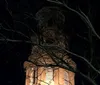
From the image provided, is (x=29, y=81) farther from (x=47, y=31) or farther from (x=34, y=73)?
(x=47, y=31)

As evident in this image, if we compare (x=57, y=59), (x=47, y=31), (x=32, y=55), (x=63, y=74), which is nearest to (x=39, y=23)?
(x=47, y=31)

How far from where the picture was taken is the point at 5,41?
11148 mm

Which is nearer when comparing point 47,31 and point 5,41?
point 5,41

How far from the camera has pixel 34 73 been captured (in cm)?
1552

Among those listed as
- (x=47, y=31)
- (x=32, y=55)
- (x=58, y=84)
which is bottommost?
(x=58, y=84)

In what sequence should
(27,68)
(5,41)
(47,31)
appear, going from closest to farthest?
(5,41)
(27,68)
(47,31)

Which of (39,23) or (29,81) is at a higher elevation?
(39,23)

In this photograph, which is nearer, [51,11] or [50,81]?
[50,81]

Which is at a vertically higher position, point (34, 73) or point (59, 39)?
point (59, 39)

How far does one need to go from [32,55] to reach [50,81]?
1.81 metres

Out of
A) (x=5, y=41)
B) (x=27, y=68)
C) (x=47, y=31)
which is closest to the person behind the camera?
(x=5, y=41)

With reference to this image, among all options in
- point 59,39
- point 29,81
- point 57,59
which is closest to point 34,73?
point 29,81

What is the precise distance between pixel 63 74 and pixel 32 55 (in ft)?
6.14

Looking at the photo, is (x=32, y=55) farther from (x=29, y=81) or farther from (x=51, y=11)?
(x=51, y=11)
